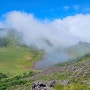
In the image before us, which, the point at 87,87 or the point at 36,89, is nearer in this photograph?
the point at 87,87

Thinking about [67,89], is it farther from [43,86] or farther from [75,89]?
[43,86]

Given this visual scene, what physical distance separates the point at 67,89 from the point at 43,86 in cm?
1667

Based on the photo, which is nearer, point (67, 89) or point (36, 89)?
point (67, 89)

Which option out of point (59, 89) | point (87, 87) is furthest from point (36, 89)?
point (87, 87)

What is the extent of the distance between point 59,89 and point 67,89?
503 cm

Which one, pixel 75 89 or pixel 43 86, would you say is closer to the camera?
pixel 75 89

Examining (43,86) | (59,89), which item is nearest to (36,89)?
(43,86)

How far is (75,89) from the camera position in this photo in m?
158

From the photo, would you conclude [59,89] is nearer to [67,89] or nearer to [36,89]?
[67,89]

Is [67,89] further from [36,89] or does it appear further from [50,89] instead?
[36,89]

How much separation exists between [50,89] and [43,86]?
8792 mm

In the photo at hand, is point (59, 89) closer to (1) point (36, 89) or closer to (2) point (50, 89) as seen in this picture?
(2) point (50, 89)

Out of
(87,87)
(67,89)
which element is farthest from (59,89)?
(87,87)

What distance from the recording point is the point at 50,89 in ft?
534
